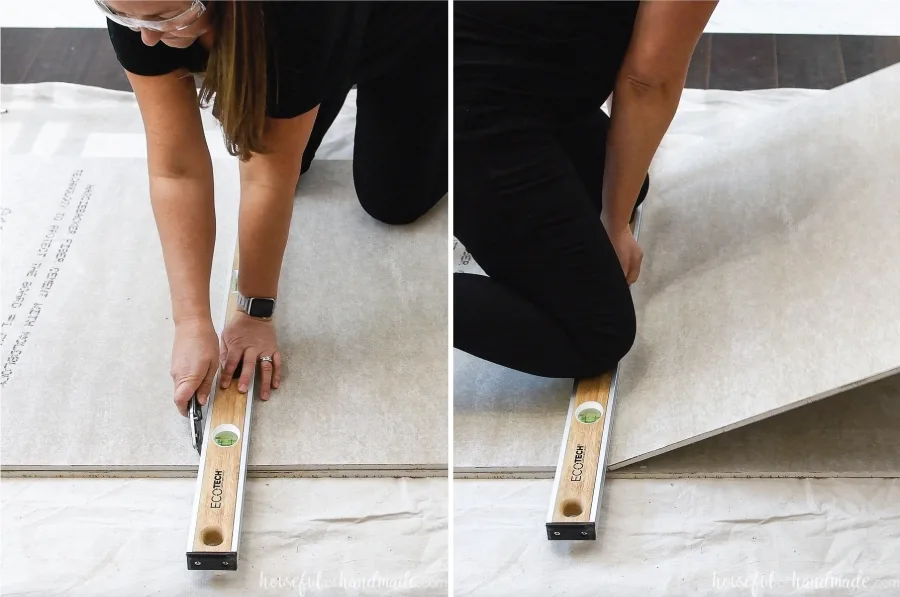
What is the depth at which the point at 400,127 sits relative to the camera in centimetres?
92

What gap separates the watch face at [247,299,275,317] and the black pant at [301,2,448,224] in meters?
0.15

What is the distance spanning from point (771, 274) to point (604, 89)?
0.33 metres

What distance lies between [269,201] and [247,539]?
0.36m

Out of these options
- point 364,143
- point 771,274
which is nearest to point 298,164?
point 364,143

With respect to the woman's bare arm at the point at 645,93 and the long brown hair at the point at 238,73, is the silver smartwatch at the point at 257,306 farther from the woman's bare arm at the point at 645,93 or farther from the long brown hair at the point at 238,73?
the woman's bare arm at the point at 645,93

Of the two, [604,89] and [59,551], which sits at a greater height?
[604,89]

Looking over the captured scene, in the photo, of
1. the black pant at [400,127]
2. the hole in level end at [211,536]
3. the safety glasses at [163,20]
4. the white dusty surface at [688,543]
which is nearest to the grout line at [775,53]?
the black pant at [400,127]

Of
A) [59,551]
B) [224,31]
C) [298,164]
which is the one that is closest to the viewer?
[224,31]

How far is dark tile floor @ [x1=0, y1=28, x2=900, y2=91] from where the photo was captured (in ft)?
3.09

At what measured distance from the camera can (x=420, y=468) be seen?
103 centimetres

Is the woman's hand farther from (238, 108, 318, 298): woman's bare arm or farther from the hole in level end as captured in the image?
the hole in level end

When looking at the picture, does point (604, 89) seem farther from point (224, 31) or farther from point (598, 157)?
point (224, 31)

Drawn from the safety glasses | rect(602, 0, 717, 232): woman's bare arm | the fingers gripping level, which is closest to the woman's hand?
rect(602, 0, 717, 232): woman's bare arm

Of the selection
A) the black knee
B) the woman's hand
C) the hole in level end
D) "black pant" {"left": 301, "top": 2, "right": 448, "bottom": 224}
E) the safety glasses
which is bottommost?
the hole in level end
